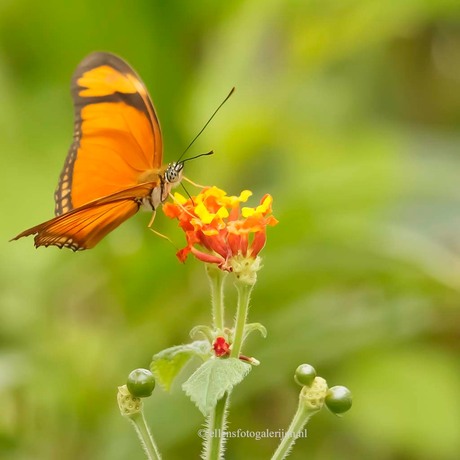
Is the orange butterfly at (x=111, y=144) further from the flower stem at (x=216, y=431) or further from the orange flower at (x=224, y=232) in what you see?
the flower stem at (x=216, y=431)

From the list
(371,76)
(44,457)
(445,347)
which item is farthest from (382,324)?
(371,76)

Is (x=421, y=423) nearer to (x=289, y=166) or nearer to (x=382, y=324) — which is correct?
(x=382, y=324)

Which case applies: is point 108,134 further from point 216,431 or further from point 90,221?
point 216,431

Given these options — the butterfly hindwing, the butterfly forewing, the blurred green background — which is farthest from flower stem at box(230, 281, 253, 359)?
the blurred green background

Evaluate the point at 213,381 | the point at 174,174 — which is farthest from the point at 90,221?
the point at 213,381

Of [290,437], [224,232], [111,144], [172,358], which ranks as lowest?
[290,437]

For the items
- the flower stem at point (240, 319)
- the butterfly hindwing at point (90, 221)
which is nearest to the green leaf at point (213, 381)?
the flower stem at point (240, 319)
